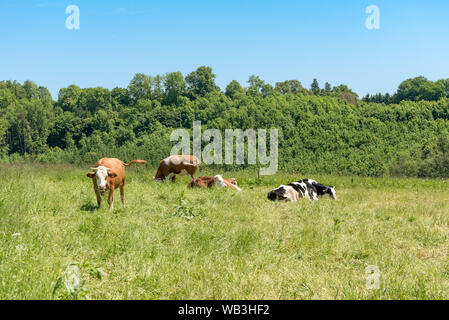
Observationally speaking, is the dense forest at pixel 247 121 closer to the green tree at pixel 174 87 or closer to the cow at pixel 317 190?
the green tree at pixel 174 87

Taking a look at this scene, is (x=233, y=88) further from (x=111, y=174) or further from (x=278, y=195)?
(x=111, y=174)

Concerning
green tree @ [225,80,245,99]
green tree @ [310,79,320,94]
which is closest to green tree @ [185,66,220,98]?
green tree @ [225,80,245,99]

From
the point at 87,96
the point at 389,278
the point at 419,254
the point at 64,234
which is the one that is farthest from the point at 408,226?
the point at 87,96

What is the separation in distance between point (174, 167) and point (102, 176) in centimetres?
697

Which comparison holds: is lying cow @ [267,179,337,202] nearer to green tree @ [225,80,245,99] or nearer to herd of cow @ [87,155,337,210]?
herd of cow @ [87,155,337,210]

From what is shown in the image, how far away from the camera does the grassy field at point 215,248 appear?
3983mm

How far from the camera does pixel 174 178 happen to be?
50.0ft

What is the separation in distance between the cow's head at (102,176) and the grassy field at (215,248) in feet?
1.64

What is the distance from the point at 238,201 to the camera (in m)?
10.1

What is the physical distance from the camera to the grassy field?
13.1 ft

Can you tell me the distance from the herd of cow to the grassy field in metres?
0.58
